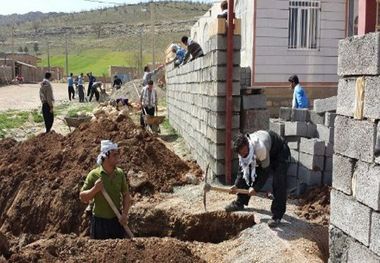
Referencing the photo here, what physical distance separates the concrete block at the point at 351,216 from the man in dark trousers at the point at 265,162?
1.57 m

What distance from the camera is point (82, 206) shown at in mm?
7605

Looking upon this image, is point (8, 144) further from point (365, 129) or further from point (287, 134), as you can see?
point (365, 129)

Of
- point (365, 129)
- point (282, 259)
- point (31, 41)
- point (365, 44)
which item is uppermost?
point (31, 41)

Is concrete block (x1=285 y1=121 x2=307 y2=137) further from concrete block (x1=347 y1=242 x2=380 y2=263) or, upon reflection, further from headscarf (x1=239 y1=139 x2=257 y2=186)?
concrete block (x1=347 y1=242 x2=380 y2=263)

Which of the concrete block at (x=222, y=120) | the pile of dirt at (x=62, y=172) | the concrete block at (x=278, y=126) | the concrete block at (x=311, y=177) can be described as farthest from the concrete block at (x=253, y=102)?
the pile of dirt at (x=62, y=172)

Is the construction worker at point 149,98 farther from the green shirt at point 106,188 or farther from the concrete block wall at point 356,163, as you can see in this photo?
the concrete block wall at point 356,163

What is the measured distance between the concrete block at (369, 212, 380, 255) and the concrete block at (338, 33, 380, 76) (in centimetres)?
95

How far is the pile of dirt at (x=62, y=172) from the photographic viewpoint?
7.78 m

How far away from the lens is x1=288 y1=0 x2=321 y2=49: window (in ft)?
39.8

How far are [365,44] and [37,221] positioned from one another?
6133 mm

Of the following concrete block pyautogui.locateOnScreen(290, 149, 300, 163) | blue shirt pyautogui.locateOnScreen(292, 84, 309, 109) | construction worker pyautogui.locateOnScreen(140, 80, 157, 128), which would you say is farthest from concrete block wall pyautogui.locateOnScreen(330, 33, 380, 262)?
construction worker pyautogui.locateOnScreen(140, 80, 157, 128)

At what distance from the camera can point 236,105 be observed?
7.40 meters

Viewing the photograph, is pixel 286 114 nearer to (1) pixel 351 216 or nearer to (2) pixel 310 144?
(2) pixel 310 144

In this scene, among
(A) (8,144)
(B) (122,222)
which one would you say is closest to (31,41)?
(A) (8,144)
